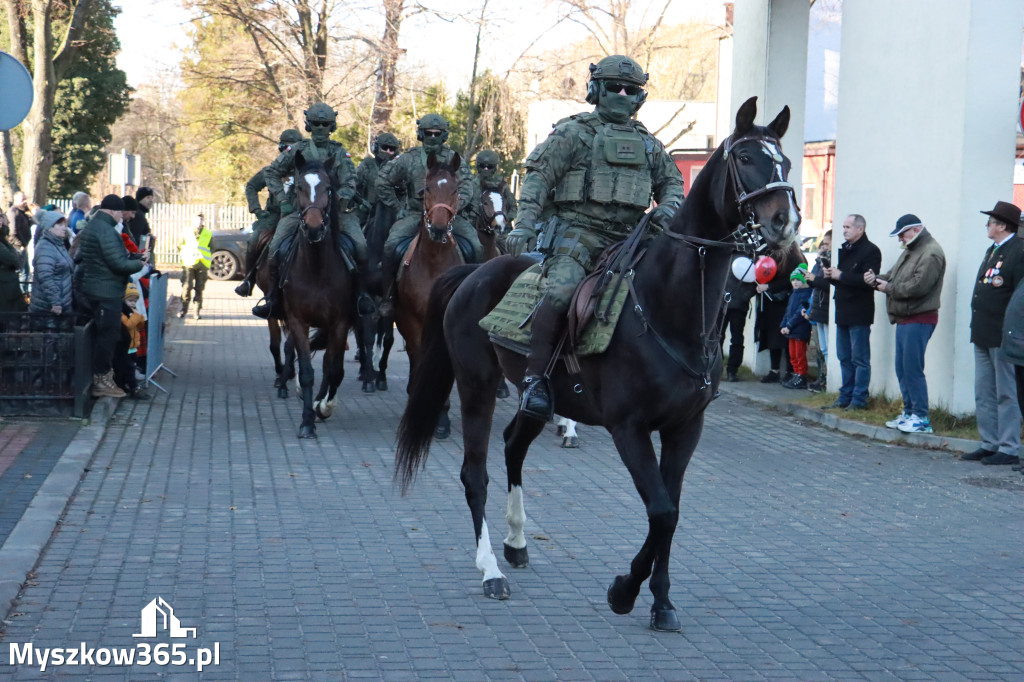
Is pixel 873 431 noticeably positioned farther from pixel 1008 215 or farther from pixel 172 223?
pixel 172 223

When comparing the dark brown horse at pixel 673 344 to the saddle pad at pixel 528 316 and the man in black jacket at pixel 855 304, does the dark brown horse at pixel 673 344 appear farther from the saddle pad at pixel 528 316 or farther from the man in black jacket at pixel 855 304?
the man in black jacket at pixel 855 304

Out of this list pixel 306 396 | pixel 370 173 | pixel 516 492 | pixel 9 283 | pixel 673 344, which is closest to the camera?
pixel 673 344

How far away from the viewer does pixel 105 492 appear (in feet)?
29.6

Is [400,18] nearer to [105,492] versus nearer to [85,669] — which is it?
[105,492]

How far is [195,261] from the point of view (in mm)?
24266

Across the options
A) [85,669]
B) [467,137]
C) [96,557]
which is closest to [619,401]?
[85,669]

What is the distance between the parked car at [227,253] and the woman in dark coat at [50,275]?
24994 mm

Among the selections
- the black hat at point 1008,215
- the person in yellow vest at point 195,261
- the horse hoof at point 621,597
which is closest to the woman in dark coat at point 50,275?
the horse hoof at point 621,597

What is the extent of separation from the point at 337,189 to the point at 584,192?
21.0 feet

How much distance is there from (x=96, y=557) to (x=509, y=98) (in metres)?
31.3

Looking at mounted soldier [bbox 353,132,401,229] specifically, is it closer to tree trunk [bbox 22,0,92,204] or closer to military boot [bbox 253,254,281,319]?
military boot [bbox 253,254,281,319]

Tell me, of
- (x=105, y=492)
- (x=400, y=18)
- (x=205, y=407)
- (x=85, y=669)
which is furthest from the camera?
(x=400, y=18)

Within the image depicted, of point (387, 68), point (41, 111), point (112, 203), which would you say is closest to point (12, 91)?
point (112, 203)

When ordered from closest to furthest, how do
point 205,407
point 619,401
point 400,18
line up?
point 619,401
point 205,407
point 400,18
